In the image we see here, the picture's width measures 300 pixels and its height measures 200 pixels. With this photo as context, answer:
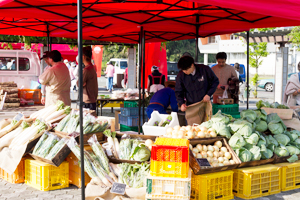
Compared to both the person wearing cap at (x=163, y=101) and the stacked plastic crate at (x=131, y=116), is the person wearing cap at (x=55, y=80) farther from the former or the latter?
the stacked plastic crate at (x=131, y=116)

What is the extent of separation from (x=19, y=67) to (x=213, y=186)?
13874mm

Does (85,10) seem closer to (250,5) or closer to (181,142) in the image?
(250,5)

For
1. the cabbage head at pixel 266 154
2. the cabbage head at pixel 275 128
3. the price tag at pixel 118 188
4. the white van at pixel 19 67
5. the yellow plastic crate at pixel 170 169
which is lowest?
the price tag at pixel 118 188

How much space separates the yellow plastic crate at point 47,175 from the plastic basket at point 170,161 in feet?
5.60

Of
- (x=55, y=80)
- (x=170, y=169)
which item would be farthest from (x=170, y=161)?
(x=55, y=80)

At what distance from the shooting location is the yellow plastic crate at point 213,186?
13.8ft

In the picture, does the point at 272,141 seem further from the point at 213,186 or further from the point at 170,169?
the point at 170,169

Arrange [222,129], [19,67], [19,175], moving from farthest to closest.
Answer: [19,67] < [19,175] < [222,129]

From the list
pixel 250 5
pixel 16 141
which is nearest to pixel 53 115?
pixel 16 141

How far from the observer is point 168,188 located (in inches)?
145

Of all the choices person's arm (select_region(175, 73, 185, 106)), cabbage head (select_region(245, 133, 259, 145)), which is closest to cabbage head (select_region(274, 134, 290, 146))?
cabbage head (select_region(245, 133, 259, 145))

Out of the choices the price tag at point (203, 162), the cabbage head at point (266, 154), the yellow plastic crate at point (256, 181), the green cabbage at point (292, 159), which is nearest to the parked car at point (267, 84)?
the green cabbage at point (292, 159)

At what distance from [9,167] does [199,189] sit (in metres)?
2.68

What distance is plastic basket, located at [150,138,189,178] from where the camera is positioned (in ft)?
12.1
